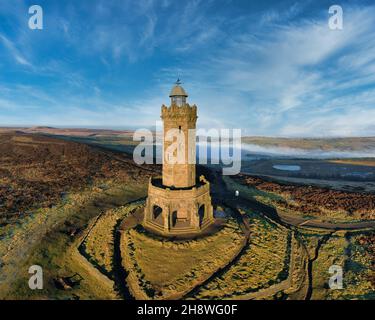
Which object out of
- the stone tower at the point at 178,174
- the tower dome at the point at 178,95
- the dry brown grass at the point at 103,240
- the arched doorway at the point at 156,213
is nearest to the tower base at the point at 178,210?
the stone tower at the point at 178,174

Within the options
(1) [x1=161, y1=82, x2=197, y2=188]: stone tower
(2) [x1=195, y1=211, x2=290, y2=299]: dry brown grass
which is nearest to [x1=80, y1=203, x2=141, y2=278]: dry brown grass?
(1) [x1=161, y1=82, x2=197, y2=188]: stone tower

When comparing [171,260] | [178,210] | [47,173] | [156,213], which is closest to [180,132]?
[178,210]

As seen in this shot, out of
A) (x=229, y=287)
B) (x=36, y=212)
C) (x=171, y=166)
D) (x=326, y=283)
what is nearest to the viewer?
(x=229, y=287)

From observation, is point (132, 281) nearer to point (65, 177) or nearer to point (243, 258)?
point (243, 258)

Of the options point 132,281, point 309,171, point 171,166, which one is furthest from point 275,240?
point 309,171

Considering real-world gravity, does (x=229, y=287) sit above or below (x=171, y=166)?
below

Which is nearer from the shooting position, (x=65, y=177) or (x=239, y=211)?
(x=239, y=211)
